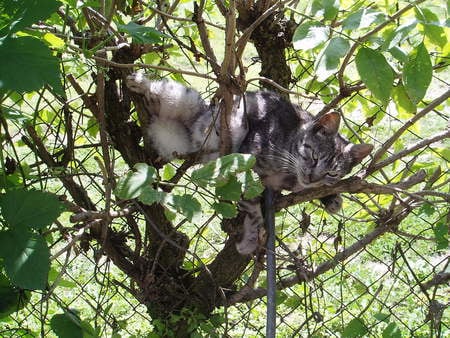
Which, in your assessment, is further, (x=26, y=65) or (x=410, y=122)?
(x=410, y=122)

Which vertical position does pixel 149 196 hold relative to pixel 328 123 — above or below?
below

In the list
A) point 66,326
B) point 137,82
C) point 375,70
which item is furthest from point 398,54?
point 137,82

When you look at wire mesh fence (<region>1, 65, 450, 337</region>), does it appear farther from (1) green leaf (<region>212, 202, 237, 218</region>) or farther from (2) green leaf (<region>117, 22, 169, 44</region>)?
(2) green leaf (<region>117, 22, 169, 44</region>)

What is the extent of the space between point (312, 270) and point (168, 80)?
116 cm

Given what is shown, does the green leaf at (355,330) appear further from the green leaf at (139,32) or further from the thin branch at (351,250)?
the green leaf at (139,32)

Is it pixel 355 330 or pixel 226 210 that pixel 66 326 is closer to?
pixel 226 210

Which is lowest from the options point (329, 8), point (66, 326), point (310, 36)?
point (66, 326)

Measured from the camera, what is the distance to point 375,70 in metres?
1.29

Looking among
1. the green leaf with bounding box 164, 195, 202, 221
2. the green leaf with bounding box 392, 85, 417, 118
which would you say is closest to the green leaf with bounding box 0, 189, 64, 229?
the green leaf with bounding box 164, 195, 202, 221

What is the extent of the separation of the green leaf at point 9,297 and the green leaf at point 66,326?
11 cm

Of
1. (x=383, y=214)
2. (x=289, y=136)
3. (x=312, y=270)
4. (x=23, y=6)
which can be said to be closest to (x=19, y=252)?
(x=23, y=6)

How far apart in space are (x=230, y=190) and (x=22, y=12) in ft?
2.13

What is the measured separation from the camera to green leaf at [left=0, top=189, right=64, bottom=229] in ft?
4.43

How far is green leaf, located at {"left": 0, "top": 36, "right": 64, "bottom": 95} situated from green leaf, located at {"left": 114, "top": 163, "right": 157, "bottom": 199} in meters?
0.34
